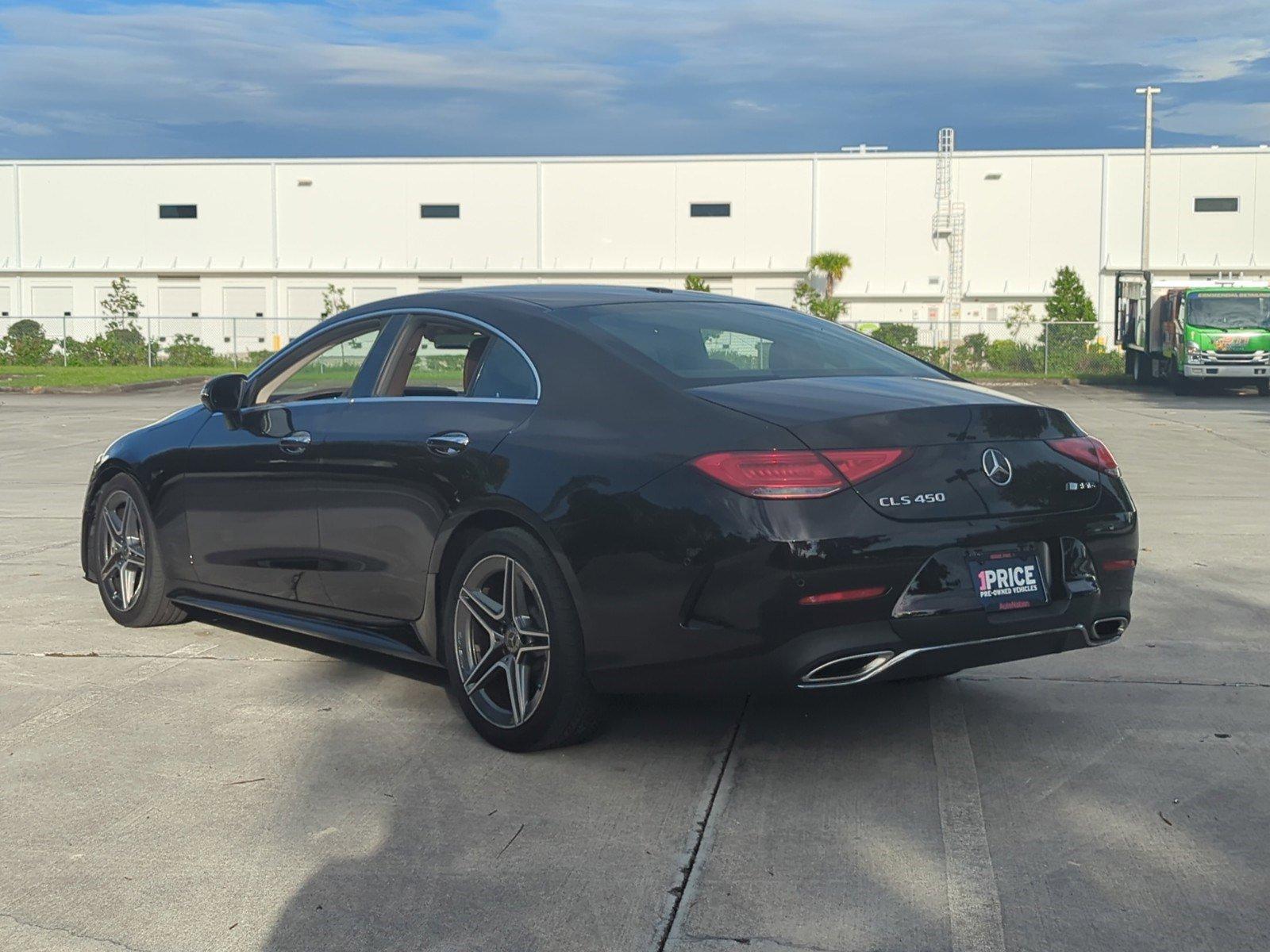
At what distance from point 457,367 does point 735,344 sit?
0.99 meters

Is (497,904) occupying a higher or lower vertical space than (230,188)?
lower

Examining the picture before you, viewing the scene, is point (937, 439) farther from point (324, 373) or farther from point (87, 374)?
point (87, 374)

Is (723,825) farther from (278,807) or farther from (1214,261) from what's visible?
(1214,261)

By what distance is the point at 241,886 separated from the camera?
12.2 ft

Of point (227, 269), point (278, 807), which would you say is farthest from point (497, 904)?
point (227, 269)

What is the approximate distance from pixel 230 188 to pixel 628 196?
15.6 meters

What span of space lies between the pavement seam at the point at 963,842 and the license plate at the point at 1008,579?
0.54 m

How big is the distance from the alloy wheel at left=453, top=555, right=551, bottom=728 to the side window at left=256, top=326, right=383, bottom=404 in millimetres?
1208

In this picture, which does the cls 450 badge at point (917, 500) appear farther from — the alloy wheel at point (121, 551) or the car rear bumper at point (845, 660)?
the alloy wheel at point (121, 551)

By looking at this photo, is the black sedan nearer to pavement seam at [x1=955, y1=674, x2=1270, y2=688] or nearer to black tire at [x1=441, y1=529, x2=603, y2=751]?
black tire at [x1=441, y1=529, x2=603, y2=751]

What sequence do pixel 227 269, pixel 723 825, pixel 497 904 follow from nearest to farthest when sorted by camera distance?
pixel 497 904
pixel 723 825
pixel 227 269

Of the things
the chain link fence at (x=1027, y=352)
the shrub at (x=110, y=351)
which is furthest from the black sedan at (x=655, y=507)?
the shrub at (x=110, y=351)

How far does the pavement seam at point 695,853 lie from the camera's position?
3.41 m

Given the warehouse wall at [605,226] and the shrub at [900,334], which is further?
the warehouse wall at [605,226]
